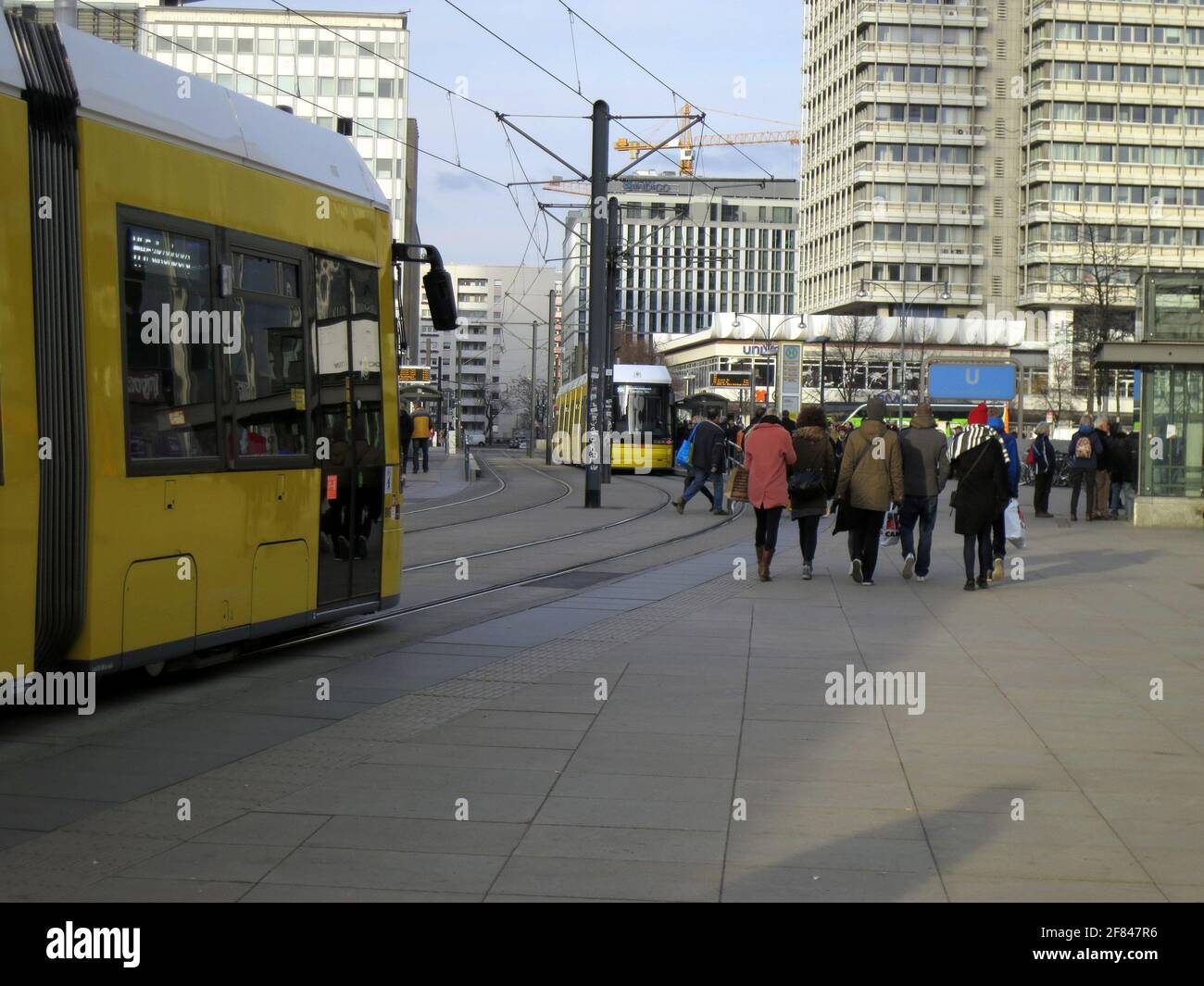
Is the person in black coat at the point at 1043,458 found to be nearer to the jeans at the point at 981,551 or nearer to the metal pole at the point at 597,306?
the metal pole at the point at 597,306

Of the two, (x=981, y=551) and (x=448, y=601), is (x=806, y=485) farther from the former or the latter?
(x=448, y=601)

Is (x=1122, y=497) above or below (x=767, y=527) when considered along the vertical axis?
below

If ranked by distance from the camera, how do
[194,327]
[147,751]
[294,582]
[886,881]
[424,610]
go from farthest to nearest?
[424,610], [294,582], [194,327], [147,751], [886,881]

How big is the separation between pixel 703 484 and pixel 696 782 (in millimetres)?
20939

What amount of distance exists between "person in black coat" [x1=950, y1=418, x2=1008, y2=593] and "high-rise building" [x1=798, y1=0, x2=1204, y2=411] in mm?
82587

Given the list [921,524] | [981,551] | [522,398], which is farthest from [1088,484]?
[522,398]

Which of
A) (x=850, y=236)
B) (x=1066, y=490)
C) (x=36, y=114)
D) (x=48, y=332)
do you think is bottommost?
(x=1066, y=490)

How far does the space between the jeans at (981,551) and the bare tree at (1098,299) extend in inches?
474

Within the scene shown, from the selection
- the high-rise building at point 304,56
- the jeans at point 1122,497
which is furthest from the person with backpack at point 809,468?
the high-rise building at point 304,56

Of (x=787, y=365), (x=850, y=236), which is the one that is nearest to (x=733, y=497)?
(x=787, y=365)

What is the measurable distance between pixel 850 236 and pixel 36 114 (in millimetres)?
101128

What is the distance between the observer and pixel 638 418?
5091 cm

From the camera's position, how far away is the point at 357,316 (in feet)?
36.1
